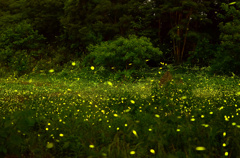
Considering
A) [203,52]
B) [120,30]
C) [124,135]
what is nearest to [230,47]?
[203,52]

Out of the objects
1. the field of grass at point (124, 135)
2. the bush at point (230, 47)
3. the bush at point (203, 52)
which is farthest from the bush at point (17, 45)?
the field of grass at point (124, 135)

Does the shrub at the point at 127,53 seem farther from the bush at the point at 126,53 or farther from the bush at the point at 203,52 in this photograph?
the bush at the point at 203,52

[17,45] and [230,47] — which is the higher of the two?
[230,47]

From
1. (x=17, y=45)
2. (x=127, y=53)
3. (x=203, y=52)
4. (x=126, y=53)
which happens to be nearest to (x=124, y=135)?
(x=127, y=53)

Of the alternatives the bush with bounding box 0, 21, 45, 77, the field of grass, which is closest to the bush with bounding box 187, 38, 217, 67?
the bush with bounding box 0, 21, 45, 77

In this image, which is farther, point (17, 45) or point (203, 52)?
point (17, 45)

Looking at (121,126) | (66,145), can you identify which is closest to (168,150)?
(121,126)

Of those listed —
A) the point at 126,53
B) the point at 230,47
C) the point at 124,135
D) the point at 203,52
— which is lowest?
the point at 203,52

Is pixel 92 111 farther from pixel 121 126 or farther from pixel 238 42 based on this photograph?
pixel 238 42

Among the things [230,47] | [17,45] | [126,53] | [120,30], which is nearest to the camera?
[230,47]

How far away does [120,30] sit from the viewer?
904 inches

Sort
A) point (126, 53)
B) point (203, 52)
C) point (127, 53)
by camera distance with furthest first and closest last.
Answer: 1. point (203, 52)
2. point (126, 53)
3. point (127, 53)

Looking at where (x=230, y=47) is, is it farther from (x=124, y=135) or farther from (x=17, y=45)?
(x=17, y=45)

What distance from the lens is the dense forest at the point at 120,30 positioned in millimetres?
19703
